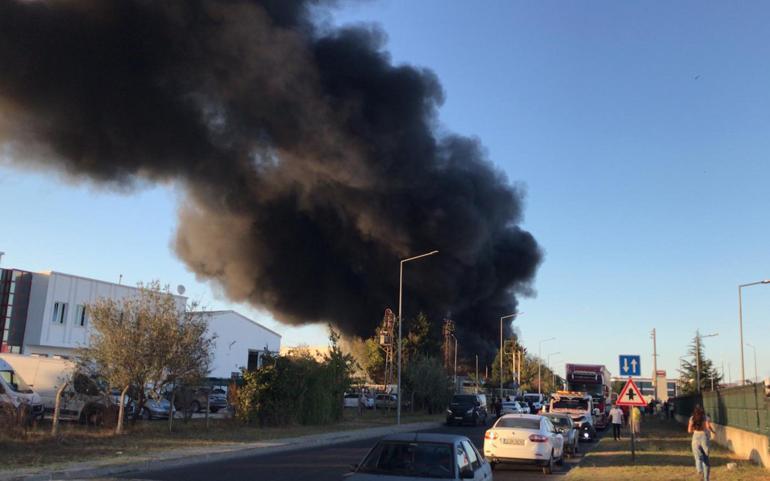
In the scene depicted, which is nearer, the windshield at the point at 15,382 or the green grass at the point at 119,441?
the green grass at the point at 119,441

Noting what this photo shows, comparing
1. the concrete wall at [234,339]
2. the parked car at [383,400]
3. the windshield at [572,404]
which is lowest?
the parked car at [383,400]

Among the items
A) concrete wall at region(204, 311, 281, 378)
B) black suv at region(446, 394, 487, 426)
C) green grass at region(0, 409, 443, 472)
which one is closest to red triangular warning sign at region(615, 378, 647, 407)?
green grass at region(0, 409, 443, 472)

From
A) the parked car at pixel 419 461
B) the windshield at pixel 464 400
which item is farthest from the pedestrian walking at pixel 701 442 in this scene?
the windshield at pixel 464 400

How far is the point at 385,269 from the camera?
183 ft

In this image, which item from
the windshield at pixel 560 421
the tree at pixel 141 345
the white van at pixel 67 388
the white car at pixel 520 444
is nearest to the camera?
the white car at pixel 520 444

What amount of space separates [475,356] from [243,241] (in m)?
27.3

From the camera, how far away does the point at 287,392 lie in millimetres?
25172

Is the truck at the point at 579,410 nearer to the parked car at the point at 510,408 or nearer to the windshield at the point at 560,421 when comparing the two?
the windshield at the point at 560,421

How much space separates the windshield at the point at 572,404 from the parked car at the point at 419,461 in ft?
64.0

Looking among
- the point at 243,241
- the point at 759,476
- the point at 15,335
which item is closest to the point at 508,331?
the point at 243,241

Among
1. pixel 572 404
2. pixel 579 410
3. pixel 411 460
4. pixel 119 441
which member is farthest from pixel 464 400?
pixel 411 460

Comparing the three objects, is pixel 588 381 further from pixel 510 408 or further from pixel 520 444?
pixel 520 444

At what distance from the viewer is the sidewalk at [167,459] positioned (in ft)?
Result: 36.6

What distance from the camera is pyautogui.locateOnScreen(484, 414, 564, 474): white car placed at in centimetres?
1360
